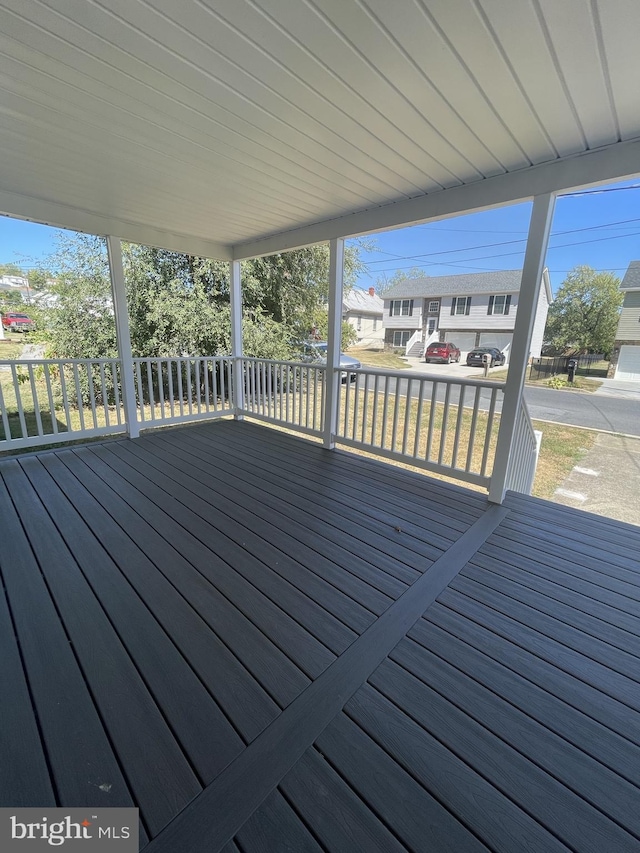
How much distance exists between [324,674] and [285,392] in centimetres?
347

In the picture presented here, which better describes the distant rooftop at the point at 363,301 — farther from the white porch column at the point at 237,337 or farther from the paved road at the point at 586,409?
the paved road at the point at 586,409

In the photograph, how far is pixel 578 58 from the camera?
1362 millimetres

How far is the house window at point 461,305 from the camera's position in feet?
11.5

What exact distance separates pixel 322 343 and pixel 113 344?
4.14 m

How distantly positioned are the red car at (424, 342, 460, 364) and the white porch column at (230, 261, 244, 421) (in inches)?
101

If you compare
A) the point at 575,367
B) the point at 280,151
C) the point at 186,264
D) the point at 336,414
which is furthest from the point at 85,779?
the point at 186,264

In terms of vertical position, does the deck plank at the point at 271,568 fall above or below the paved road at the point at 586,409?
below

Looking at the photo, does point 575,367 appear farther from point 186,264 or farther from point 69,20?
point 186,264

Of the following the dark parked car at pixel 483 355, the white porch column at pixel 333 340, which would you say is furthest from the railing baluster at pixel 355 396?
the dark parked car at pixel 483 355

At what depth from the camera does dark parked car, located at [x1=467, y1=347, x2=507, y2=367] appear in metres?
2.77

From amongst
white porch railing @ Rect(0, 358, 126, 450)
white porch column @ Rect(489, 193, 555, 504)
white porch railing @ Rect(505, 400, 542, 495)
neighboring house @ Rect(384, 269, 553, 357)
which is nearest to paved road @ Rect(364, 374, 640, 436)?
white porch railing @ Rect(505, 400, 542, 495)

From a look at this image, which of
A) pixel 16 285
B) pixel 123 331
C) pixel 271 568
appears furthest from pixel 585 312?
pixel 16 285

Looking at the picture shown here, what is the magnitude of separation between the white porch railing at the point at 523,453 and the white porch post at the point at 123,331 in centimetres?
388

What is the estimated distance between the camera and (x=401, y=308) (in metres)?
4.34
